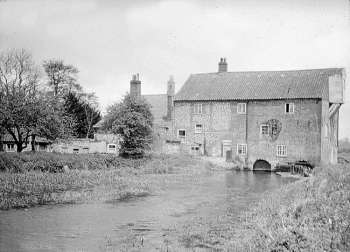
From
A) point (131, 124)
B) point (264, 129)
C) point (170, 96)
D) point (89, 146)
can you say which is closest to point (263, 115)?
point (264, 129)

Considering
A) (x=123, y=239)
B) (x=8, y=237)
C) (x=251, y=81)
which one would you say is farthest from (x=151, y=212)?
(x=251, y=81)

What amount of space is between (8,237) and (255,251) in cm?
724

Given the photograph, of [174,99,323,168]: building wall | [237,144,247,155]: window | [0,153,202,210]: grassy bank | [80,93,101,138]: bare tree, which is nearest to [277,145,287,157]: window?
[174,99,323,168]: building wall

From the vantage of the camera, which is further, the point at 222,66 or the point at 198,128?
the point at 222,66

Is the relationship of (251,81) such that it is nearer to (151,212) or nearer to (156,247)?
(151,212)

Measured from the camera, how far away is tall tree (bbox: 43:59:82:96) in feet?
177

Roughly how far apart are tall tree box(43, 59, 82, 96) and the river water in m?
35.4

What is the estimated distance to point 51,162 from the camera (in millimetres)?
28344

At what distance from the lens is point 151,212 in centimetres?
1772

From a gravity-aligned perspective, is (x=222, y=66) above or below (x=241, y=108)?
above

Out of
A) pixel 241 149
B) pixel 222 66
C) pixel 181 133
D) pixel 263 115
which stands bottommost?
pixel 241 149

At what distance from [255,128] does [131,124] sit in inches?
531

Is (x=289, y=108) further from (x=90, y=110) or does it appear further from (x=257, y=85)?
(x=90, y=110)

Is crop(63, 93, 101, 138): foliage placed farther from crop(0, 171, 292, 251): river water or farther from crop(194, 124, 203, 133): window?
crop(0, 171, 292, 251): river water
